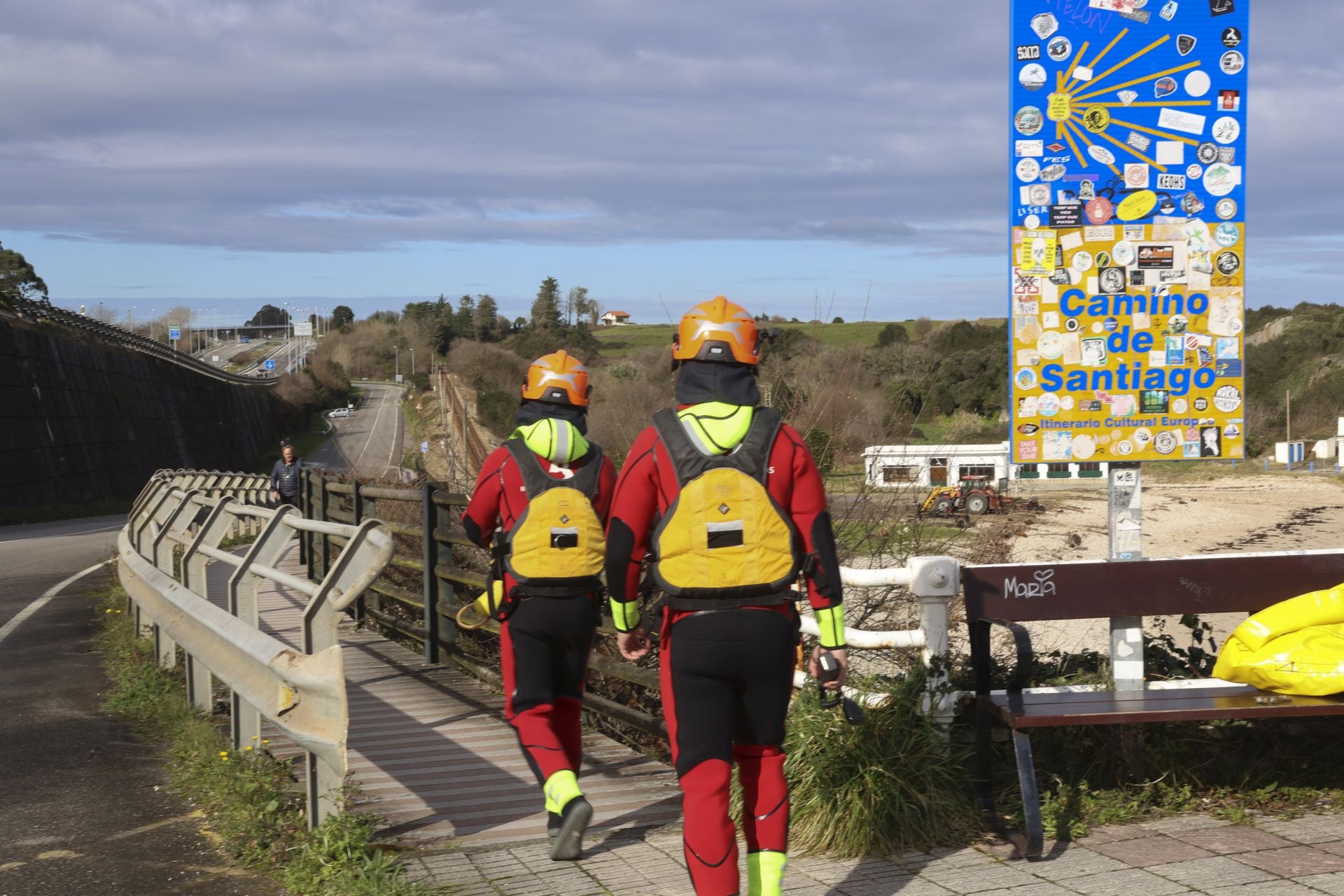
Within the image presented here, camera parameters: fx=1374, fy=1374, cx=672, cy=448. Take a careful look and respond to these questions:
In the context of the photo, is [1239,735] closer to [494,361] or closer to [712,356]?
[712,356]

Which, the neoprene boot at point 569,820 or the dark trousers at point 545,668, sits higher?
the dark trousers at point 545,668

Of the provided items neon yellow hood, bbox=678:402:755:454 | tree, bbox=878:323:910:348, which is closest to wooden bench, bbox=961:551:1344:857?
neon yellow hood, bbox=678:402:755:454

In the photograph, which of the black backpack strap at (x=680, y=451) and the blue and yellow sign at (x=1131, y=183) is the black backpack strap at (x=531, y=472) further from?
the blue and yellow sign at (x=1131, y=183)

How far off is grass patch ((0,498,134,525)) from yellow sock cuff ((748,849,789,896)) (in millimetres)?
36834

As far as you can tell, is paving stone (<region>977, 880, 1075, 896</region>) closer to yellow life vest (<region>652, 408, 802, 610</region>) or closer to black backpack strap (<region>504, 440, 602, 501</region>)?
yellow life vest (<region>652, 408, 802, 610</region>)

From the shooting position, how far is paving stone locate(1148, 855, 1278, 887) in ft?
15.3

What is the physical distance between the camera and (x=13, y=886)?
521 centimetres

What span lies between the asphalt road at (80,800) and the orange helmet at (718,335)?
2.57m

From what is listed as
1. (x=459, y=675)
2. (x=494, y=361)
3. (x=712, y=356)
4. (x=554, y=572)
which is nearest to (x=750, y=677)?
(x=712, y=356)

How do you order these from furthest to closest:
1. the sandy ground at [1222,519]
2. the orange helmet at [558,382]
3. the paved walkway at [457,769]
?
the sandy ground at [1222,519]
the paved walkway at [457,769]
the orange helmet at [558,382]

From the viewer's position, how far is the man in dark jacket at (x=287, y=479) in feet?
65.1

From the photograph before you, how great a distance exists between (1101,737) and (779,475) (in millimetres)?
2541

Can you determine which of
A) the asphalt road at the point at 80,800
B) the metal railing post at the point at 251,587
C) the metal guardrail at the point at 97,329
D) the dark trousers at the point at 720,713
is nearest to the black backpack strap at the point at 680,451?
the dark trousers at the point at 720,713

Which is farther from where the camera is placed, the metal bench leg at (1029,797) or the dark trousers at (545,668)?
the dark trousers at (545,668)
